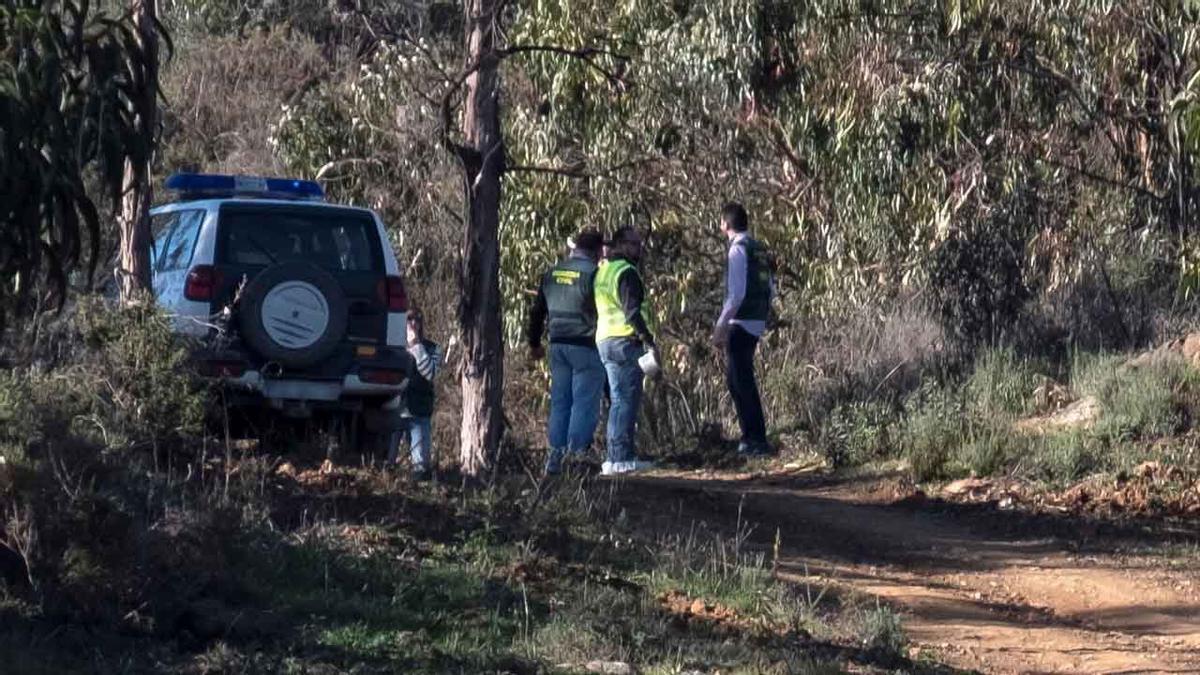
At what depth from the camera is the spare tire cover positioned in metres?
11.4

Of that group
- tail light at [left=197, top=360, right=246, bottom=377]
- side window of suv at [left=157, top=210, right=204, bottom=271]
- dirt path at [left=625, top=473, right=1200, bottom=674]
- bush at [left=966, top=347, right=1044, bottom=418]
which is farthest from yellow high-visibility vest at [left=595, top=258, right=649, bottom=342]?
bush at [left=966, top=347, right=1044, bottom=418]

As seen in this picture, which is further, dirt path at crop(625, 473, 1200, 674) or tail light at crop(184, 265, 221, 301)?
tail light at crop(184, 265, 221, 301)

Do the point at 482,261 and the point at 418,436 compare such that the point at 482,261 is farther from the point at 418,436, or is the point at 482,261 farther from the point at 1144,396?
the point at 1144,396

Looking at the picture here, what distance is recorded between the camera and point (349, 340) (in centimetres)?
1224

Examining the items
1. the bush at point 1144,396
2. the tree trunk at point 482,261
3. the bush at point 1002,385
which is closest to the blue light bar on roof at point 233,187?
the tree trunk at point 482,261

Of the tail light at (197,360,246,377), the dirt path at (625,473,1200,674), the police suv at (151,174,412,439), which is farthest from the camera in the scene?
the police suv at (151,174,412,439)

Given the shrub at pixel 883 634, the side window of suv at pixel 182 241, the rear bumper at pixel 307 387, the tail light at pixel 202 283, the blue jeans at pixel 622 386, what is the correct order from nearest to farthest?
the shrub at pixel 883 634
the rear bumper at pixel 307 387
the tail light at pixel 202 283
the side window of suv at pixel 182 241
the blue jeans at pixel 622 386

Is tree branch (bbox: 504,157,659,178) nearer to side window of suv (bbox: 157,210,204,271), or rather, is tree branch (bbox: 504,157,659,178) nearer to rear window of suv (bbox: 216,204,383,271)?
rear window of suv (bbox: 216,204,383,271)

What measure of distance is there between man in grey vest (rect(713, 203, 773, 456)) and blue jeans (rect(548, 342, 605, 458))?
1184 mm

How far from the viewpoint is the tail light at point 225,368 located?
11.4 m

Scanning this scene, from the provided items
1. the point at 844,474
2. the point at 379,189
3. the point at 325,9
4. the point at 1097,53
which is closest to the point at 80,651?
the point at 844,474

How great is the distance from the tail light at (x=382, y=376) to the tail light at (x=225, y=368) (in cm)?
A: 92

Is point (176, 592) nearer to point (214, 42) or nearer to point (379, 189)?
point (379, 189)

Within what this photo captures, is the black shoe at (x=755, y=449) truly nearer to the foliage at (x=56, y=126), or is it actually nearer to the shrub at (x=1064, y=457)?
the shrub at (x=1064, y=457)
